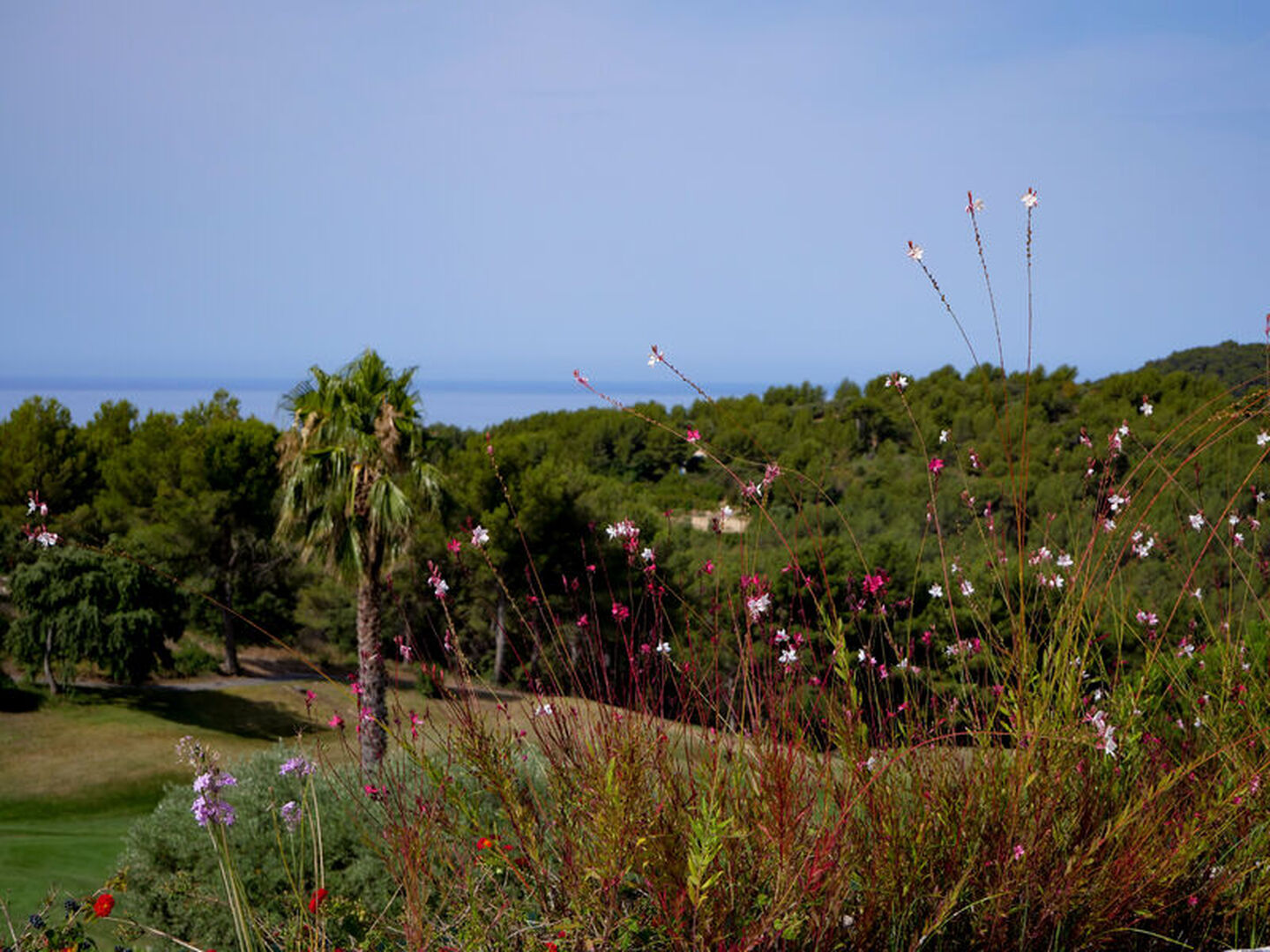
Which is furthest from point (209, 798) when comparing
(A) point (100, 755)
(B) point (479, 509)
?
(B) point (479, 509)

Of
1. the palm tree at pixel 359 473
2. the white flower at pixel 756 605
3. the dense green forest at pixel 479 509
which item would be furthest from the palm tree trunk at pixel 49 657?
the white flower at pixel 756 605

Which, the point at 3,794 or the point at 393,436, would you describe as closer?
the point at 393,436

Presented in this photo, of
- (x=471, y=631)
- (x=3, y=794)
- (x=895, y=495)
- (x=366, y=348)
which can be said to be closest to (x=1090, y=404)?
(x=895, y=495)

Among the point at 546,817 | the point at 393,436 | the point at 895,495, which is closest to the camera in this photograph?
the point at 546,817

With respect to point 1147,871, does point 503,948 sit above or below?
below

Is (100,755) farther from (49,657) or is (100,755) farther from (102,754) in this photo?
(49,657)

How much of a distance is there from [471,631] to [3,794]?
43.0 ft

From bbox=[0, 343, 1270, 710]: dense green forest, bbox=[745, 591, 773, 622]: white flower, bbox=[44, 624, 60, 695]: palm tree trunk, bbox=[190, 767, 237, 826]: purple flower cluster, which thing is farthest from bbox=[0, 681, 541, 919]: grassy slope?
bbox=[745, 591, 773, 622]: white flower

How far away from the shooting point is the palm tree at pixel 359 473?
1647cm

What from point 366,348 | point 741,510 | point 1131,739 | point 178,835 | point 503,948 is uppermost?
point 366,348

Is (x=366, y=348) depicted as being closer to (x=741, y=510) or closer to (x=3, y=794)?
(x=3, y=794)

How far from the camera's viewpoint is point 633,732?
240 centimetres

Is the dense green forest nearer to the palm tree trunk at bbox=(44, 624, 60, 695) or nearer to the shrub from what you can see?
the palm tree trunk at bbox=(44, 624, 60, 695)

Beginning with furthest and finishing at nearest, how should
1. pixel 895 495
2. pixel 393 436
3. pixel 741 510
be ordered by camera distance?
pixel 895 495
pixel 393 436
pixel 741 510
